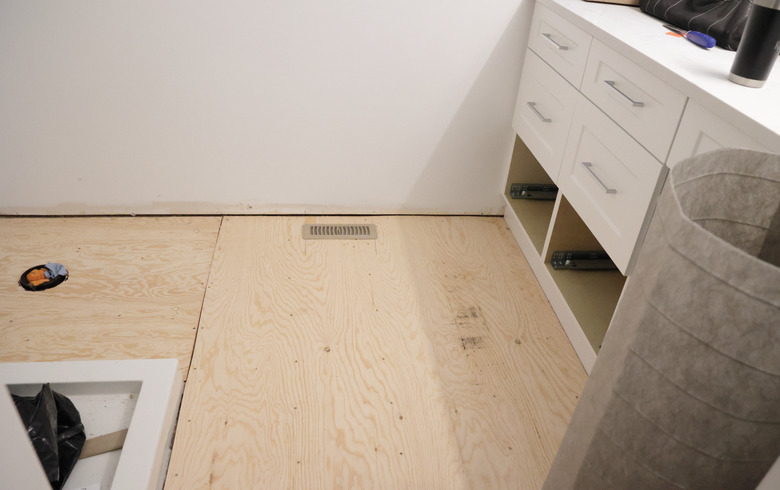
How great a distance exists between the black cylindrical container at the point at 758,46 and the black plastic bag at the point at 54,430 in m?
1.72

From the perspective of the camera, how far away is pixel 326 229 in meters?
2.36

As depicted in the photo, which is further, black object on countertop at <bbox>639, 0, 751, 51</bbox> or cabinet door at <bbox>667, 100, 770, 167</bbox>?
black object on countertop at <bbox>639, 0, 751, 51</bbox>

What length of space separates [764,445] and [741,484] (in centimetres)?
7

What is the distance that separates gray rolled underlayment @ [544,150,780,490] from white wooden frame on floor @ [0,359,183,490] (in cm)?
99

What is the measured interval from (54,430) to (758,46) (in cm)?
176

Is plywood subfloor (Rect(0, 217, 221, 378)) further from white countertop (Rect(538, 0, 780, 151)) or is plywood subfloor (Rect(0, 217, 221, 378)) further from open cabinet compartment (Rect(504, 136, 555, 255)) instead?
white countertop (Rect(538, 0, 780, 151))

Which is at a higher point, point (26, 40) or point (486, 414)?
point (26, 40)

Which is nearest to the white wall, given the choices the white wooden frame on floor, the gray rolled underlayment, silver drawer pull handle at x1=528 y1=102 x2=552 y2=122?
silver drawer pull handle at x1=528 y1=102 x2=552 y2=122

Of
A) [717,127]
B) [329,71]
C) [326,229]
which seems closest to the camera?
[717,127]

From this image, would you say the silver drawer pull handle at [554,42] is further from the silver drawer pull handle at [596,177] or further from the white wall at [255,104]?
the silver drawer pull handle at [596,177]

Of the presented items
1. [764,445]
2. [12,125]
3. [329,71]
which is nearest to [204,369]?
[329,71]

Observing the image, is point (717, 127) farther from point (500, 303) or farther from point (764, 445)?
point (500, 303)

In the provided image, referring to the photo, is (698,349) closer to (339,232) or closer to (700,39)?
(700,39)

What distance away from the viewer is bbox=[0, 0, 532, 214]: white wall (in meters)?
2.00
